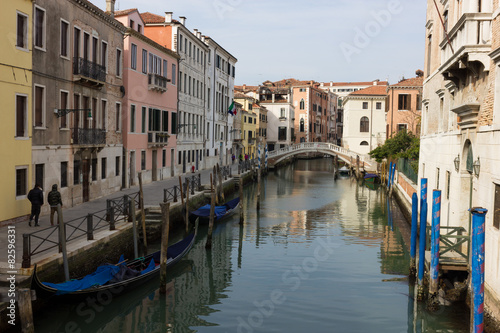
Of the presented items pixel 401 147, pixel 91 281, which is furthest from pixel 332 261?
pixel 401 147

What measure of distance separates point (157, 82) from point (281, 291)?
49.5 feet

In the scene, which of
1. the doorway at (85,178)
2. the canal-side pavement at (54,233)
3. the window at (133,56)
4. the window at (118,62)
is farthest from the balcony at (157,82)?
the doorway at (85,178)

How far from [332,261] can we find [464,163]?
16.7 feet

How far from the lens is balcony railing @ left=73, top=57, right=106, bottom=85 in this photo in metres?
15.9

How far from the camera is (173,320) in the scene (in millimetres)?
9734

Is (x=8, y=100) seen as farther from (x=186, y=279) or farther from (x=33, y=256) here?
(x=186, y=279)

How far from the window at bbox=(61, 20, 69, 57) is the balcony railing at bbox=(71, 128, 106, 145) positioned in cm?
231

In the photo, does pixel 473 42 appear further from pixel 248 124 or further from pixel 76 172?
pixel 248 124

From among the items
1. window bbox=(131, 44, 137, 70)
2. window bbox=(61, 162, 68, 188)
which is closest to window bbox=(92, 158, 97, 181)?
window bbox=(61, 162, 68, 188)

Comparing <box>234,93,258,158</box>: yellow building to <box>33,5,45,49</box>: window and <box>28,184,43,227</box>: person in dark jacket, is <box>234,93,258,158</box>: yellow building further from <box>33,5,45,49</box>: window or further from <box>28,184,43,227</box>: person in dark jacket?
<box>28,184,43,227</box>: person in dark jacket

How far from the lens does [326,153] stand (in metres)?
48.2

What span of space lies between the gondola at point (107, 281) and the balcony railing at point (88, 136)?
5533mm

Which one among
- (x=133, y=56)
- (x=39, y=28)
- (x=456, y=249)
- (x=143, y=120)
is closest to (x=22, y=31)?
(x=39, y=28)

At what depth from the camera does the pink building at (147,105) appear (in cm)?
2128
